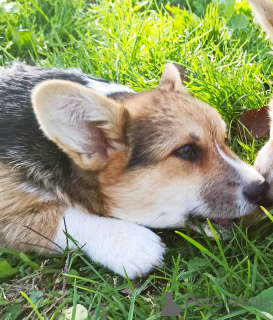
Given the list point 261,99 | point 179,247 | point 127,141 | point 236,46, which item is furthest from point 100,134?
point 236,46

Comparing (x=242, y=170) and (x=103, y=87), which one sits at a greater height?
(x=242, y=170)

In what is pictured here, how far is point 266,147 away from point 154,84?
3.80 feet

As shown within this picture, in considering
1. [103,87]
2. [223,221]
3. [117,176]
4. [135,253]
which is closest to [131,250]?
[135,253]

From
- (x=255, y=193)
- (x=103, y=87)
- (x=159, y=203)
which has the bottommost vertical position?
(x=159, y=203)

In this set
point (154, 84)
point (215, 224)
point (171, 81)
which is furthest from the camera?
point (154, 84)

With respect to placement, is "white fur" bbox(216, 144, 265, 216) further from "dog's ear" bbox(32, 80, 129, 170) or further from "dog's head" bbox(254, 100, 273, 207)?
"dog's ear" bbox(32, 80, 129, 170)

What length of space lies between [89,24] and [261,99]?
2177 millimetres

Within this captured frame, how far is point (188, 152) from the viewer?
2.38m

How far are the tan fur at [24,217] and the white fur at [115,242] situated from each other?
2.7 inches

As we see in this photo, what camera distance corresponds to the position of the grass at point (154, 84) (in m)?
2.21

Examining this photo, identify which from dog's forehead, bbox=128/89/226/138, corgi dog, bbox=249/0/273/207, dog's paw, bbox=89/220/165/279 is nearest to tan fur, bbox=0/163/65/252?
dog's paw, bbox=89/220/165/279

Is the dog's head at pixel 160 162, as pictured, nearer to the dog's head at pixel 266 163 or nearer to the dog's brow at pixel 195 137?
the dog's brow at pixel 195 137

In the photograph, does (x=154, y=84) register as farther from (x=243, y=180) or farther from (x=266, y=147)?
(x=243, y=180)

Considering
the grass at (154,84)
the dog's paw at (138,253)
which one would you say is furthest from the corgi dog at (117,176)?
the grass at (154,84)
